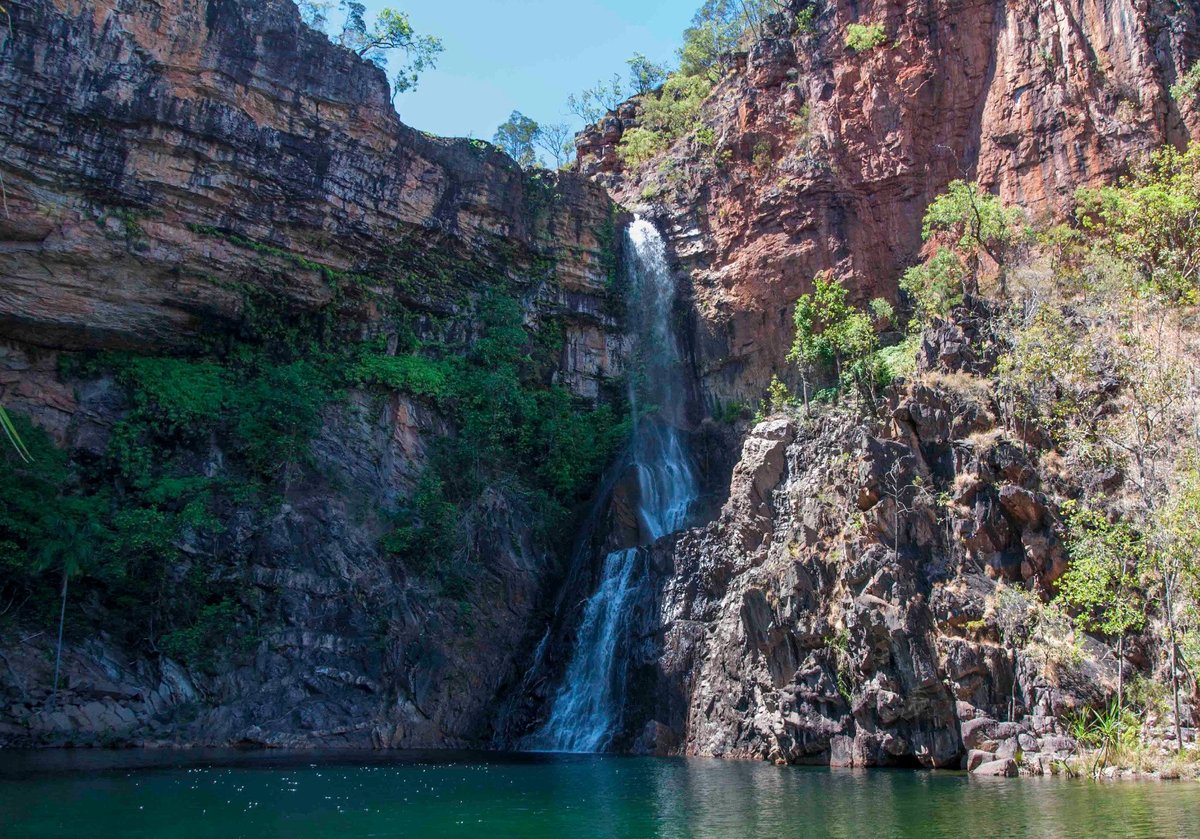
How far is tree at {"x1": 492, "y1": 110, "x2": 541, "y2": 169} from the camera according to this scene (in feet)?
193

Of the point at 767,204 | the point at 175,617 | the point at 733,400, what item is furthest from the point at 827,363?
the point at 175,617

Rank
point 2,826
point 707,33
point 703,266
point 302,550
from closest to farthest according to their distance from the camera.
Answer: point 2,826 → point 302,550 → point 703,266 → point 707,33

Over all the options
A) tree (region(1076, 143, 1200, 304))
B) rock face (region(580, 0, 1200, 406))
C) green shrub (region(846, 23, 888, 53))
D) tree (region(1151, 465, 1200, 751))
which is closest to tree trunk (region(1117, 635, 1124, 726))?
tree (region(1151, 465, 1200, 751))

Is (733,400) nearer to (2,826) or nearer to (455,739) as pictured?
(455,739)

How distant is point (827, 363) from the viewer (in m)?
33.4

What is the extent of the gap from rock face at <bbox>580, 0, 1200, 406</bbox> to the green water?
816 inches

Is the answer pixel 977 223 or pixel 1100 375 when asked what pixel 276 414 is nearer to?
pixel 977 223

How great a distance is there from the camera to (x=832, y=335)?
32.4 m

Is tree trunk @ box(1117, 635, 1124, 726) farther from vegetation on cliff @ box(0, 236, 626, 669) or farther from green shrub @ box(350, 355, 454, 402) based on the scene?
green shrub @ box(350, 355, 454, 402)

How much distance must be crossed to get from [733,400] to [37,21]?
2732cm

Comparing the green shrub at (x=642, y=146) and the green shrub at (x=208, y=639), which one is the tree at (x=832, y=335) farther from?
the green shrub at (x=208, y=639)

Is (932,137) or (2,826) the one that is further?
(932,137)

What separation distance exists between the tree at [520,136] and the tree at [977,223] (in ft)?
108

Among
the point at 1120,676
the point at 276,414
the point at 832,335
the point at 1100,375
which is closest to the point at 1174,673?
the point at 1120,676
